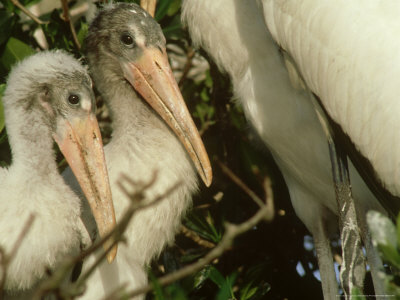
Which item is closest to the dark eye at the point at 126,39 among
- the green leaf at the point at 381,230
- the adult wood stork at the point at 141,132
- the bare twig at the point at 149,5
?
the adult wood stork at the point at 141,132

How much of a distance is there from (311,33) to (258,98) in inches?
14.8

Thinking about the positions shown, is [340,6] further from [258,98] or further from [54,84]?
[54,84]

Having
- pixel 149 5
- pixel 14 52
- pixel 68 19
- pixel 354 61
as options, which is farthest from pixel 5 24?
pixel 354 61

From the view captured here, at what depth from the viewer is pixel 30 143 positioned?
2.72 m

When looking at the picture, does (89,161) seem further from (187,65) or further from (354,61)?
(354,61)

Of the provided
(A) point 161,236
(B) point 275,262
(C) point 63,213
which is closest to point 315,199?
(B) point 275,262

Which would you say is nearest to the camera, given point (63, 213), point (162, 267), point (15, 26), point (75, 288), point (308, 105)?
point (75, 288)

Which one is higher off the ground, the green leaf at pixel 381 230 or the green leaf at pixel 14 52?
the green leaf at pixel 381 230

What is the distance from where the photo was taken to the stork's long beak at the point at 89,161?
2.73 metres

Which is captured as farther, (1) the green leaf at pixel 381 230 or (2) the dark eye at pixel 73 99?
(2) the dark eye at pixel 73 99

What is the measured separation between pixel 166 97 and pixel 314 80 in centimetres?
59

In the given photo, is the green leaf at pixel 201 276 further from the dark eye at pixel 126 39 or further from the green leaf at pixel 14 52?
the green leaf at pixel 14 52

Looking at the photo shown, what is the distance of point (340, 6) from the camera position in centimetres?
270

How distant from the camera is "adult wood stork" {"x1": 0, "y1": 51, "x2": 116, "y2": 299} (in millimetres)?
2508
